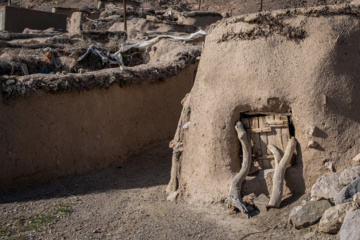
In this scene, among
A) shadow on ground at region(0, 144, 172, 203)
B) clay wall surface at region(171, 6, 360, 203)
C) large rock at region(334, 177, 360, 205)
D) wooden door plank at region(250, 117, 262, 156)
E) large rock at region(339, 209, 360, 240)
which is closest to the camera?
large rock at region(339, 209, 360, 240)

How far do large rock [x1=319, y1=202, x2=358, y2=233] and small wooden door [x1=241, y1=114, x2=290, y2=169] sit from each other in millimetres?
1289

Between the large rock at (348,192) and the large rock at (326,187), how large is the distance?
0.69 ft

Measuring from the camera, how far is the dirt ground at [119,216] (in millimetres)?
5641

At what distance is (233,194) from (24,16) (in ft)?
47.1

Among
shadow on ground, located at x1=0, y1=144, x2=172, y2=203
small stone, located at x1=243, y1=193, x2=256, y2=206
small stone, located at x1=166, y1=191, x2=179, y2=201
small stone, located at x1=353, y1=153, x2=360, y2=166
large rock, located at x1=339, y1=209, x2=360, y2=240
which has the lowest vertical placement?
shadow on ground, located at x1=0, y1=144, x2=172, y2=203

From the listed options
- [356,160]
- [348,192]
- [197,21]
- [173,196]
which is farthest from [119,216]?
[197,21]

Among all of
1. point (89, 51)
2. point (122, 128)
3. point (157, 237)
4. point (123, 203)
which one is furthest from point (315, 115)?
point (89, 51)

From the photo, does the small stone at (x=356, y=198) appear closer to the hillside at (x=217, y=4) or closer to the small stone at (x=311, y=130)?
the small stone at (x=311, y=130)

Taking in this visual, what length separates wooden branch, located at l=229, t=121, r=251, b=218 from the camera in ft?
20.0

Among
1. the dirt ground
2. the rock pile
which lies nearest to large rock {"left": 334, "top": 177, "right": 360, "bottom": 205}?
the rock pile

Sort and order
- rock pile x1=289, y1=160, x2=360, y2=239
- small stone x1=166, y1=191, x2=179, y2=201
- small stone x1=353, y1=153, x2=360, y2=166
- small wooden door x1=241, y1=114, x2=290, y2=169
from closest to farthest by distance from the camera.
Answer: rock pile x1=289, y1=160, x2=360, y2=239
small stone x1=353, y1=153, x2=360, y2=166
small wooden door x1=241, y1=114, x2=290, y2=169
small stone x1=166, y1=191, x2=179, y2=201

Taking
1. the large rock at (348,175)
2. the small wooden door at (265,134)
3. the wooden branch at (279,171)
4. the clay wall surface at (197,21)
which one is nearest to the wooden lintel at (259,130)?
the small wooden door at (265,134)

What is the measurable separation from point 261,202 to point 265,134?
92 centimetres

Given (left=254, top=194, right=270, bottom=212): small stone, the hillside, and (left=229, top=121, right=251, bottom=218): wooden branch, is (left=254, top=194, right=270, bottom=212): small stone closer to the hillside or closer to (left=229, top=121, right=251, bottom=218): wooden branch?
(left=229, top=121, right=251, bottom=218): wooden branch
